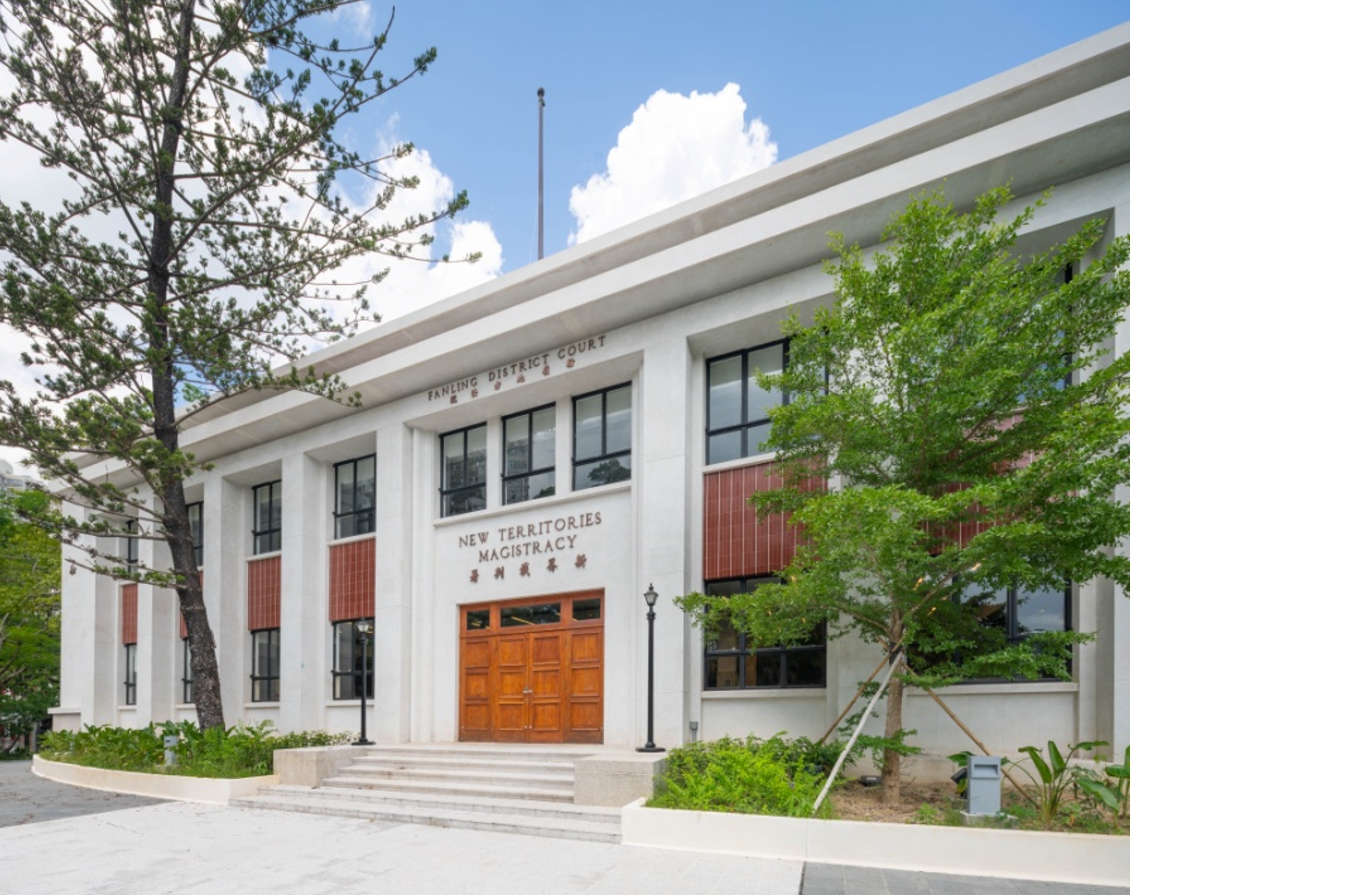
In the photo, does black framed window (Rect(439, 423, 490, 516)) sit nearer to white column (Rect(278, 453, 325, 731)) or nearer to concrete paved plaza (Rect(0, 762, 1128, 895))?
white column (Rect(278, 453, 325, 731))

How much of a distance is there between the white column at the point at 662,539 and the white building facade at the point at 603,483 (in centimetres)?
4

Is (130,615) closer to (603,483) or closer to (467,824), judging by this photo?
(603,483)

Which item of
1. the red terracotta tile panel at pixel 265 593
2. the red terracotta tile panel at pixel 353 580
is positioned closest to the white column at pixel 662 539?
the red terracotta tile panel at pixel 353 580

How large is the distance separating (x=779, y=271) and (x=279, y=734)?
14685mm

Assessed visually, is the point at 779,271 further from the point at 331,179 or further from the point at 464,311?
the point at 331,179

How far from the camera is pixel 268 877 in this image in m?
8.34

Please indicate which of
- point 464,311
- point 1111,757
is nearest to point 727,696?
point 1111,757

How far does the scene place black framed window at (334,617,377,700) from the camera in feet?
60.4

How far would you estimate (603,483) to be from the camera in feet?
50.8

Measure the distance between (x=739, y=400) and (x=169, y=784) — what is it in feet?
37.7

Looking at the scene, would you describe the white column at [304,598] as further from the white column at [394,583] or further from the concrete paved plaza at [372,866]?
the concrete paved plaza at [372,866]

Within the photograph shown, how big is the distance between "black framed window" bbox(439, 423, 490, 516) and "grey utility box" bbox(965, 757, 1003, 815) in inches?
437

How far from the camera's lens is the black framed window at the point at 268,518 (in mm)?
21375

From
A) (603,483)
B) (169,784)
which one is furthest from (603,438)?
(169,784)
